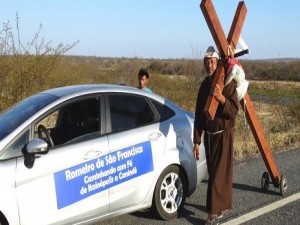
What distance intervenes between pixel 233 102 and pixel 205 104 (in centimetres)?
33

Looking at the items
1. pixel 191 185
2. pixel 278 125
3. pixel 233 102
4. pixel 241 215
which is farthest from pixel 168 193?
pixel 278 125

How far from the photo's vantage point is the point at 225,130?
5.32m

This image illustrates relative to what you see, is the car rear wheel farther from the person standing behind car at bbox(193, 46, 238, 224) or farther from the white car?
the person standing behind car at bbox(193, 46, 238, 224)

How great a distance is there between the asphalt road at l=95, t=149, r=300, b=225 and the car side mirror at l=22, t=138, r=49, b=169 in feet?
5.24

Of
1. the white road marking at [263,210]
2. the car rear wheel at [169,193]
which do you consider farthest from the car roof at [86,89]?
the white road marking at [263,210]

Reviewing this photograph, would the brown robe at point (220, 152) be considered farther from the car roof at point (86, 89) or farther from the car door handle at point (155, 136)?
the car roof at point (86, 89)

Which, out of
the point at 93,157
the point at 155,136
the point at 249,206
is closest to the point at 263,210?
the point at 249,206

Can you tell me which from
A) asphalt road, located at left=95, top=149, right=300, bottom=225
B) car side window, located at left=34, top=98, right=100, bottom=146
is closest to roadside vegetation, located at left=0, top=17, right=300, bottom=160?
asphalt road, located at left=95, top=149, right=300, bottom=225

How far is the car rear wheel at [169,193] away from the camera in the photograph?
17.9 ft

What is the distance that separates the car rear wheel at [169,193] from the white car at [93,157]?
0.01 m

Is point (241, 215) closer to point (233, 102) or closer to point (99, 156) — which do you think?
point (233, 102)

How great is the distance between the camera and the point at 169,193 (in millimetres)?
5590

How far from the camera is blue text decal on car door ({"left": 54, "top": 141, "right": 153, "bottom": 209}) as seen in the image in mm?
4461

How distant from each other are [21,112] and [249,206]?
3.26 metres
